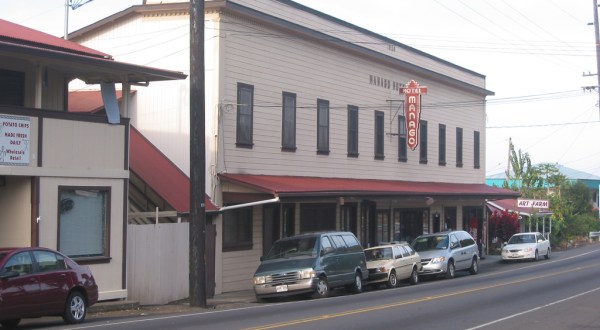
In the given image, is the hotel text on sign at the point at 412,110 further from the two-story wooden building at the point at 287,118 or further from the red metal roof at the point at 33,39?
the red metal roof at the point at 33,39

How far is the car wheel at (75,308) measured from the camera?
16688 millimetres

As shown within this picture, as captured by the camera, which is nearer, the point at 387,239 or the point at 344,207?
the point at 344,207

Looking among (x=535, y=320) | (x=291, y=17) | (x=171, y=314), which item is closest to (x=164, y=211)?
(x=171, y=314)

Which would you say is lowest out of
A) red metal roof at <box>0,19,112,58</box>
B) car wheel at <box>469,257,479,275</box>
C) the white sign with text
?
car wheel at <box>469,257,479,275</box>

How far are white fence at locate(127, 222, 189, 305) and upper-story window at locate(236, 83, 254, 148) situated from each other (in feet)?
14.7

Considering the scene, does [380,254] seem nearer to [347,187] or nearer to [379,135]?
[347,187]

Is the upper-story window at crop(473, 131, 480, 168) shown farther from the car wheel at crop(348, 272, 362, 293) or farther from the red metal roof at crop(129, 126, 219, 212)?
the red metal roof at crop(129, 126, 219, 212)

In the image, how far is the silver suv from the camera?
31.2 meters

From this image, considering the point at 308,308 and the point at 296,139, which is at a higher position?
the point at 296,139

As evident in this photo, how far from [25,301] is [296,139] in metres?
16.5

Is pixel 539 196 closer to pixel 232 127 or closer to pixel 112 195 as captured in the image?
pixel 232 127

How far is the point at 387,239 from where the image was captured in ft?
126

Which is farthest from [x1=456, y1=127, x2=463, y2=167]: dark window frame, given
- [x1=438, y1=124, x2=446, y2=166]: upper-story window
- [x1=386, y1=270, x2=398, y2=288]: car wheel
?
[x1=386, y1=270, x2=398, y2=288]: car wheel

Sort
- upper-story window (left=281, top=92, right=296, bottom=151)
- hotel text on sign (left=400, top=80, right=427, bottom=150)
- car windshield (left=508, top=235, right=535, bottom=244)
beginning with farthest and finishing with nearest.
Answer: car windshield (left=508, top=235, right=535, bottom=244) → hotel text on sign (left=400, top=80, right=427, bottom=150) → upper-story window (left=281, top=92, right=296, bottom=151)
